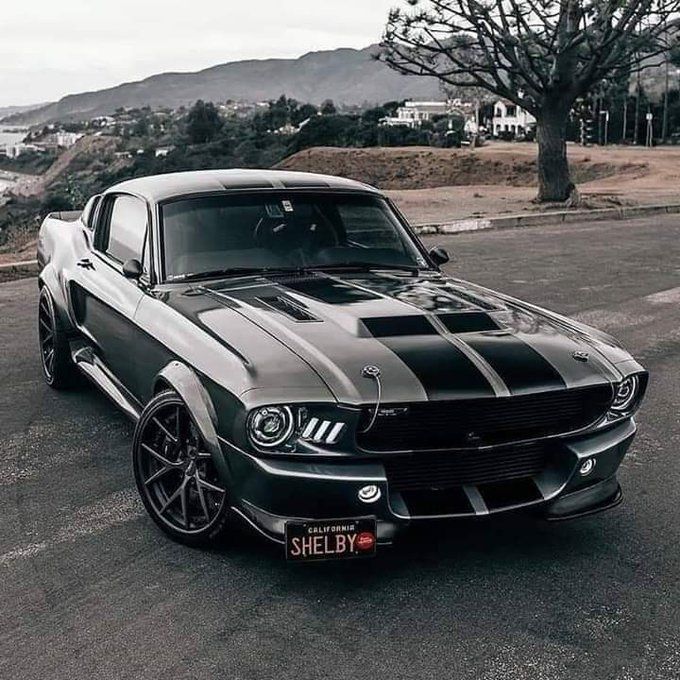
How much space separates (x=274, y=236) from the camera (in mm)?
5461

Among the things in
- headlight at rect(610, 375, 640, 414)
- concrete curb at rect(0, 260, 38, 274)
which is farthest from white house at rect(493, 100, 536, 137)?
headlight at rect(610, 375, 640, 414)

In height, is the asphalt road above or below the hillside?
above

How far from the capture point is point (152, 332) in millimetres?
4723

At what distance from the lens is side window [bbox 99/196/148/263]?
5562 mm

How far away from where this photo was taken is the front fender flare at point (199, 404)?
12.8 feet

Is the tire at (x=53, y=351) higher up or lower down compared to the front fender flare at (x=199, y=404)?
lower down

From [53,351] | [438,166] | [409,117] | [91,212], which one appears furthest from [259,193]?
[409,117]

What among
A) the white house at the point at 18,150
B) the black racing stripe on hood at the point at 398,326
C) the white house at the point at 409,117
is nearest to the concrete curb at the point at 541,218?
the black racing stripe on hood at the point at 398,326

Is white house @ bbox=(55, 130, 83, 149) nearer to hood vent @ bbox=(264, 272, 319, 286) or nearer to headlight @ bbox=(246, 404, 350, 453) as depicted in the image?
hood vent @ bbox=(264, 272, 319, 286)

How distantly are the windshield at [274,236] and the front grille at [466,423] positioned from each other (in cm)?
179

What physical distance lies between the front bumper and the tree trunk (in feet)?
61.3

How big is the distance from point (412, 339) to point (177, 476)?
3.79 ft

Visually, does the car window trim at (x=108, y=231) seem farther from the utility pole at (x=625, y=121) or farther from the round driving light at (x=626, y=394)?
the utility pole at (x=625, y=121)

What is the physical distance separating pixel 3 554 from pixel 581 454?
233cm
